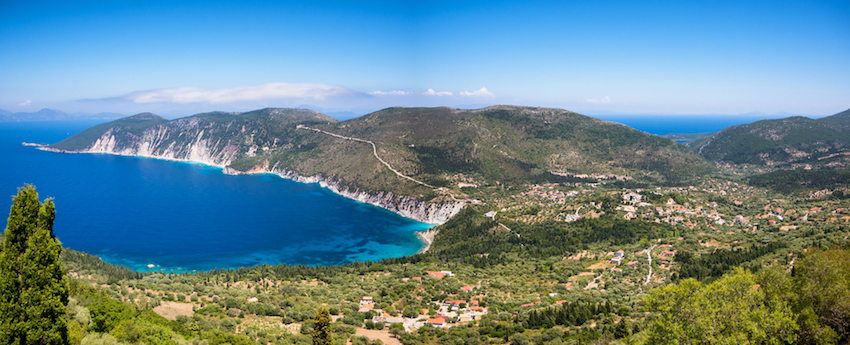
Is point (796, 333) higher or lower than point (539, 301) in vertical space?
higher

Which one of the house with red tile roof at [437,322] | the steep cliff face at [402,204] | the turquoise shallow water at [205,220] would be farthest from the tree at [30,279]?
the steep cliff face at [402,204]

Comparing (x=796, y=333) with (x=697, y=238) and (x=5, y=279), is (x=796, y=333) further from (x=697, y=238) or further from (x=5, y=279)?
(x=697, y=238)

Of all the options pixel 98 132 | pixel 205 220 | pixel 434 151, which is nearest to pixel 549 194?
pixel 434 151

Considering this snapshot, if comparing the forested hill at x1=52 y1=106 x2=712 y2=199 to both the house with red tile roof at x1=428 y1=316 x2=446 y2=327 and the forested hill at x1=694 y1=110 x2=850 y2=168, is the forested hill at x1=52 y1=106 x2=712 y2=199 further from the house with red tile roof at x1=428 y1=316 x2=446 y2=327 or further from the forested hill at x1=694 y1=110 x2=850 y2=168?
the house with red tile roof at x1=428 y1=316 x2=446 y2=327

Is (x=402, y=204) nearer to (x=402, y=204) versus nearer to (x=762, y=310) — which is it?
(x=402, y=204)

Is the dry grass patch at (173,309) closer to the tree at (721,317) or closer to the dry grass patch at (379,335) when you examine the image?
the dry grass patch at (379,335)

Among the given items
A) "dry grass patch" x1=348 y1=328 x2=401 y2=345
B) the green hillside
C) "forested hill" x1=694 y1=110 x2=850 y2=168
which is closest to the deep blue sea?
"dry grass patch" x1=348 y1=328 x2=401 y2=345

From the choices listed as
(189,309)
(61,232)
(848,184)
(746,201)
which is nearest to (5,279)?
(189,309)
